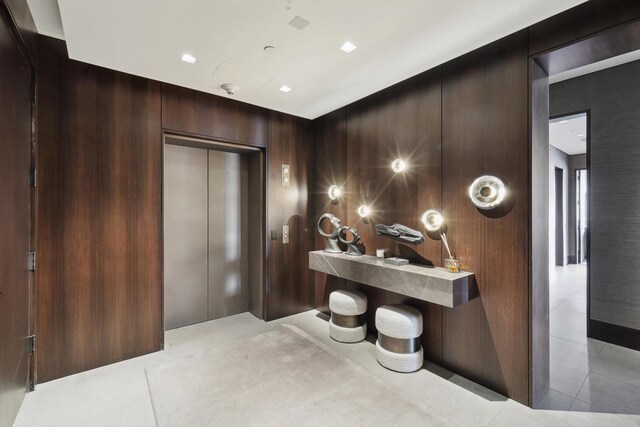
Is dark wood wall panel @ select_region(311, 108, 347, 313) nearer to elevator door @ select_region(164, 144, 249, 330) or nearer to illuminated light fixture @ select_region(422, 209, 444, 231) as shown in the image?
elevator door @ select_region(164, 144, 249, 330)

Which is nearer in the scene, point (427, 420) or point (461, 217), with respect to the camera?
point (427, 420)

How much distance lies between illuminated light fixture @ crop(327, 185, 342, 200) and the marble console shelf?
37.2 inches

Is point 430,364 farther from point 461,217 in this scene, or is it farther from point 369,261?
point 461,217

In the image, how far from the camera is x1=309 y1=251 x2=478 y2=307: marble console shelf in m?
2.41

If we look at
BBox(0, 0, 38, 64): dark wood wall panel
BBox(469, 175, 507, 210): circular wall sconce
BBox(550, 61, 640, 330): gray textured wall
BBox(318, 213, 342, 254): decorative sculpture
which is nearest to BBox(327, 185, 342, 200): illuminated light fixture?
BBox(318, 213, 342, 254): decorative sculpture

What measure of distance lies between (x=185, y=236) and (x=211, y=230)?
0.35 metres

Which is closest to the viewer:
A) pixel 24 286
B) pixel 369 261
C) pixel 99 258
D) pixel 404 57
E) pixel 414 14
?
pixel 414 14

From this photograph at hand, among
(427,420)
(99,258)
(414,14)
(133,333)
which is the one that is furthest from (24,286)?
(414,14)

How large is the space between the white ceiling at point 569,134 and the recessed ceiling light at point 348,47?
156 inches

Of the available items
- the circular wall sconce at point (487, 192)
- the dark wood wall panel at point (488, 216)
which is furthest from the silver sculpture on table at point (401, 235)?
the circular wall sconce at point (487, 192)

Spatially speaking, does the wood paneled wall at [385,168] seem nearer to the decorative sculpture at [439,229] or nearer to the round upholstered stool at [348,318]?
the decorative sculpture at [439,229]

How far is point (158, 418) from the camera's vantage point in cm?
212

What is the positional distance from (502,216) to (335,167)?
2.31 m

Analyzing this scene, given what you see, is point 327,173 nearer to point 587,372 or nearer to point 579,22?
point 579,22
